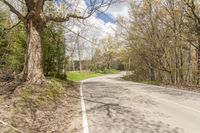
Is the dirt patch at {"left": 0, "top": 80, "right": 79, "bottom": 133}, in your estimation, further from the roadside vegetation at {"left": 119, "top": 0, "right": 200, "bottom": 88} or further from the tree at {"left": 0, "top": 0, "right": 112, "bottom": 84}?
the roadside vegetation at {"left": 119, "top": 0, "right": 200, "bottom": 88}

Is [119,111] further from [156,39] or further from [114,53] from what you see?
[114,53]

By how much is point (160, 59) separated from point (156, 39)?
2708 mm

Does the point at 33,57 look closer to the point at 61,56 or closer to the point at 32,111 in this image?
the point at 32,111

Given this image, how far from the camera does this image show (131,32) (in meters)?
41.1

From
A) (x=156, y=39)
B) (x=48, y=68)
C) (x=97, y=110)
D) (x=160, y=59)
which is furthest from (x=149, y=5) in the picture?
(x=97, y=110)

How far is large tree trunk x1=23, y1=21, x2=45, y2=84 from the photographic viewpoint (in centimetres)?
1551

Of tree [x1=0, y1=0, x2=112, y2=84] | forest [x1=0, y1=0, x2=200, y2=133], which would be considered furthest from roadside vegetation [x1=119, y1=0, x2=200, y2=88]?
tree [x1=0, y1=0, x2=112, y2=84]

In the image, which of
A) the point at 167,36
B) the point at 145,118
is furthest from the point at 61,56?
the point at 145,118

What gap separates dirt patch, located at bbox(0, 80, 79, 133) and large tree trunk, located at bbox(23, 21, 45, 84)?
43.6 inches

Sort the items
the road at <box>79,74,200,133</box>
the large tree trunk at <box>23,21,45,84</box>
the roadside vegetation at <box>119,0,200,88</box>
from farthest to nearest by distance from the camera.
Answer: the roadside vegetation at <box>119,0,200,88</box> < the large tree trunk at <box>23,21,45,84</box> < the road at <box>79,74,200,133</box>

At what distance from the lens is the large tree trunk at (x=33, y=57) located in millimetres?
15508

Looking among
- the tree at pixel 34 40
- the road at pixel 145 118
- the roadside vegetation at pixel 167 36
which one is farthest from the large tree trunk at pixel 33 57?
the roadside vegetation at pixel 167 36

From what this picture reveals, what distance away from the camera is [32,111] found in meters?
10.4

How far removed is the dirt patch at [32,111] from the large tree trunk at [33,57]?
43.6 inches
